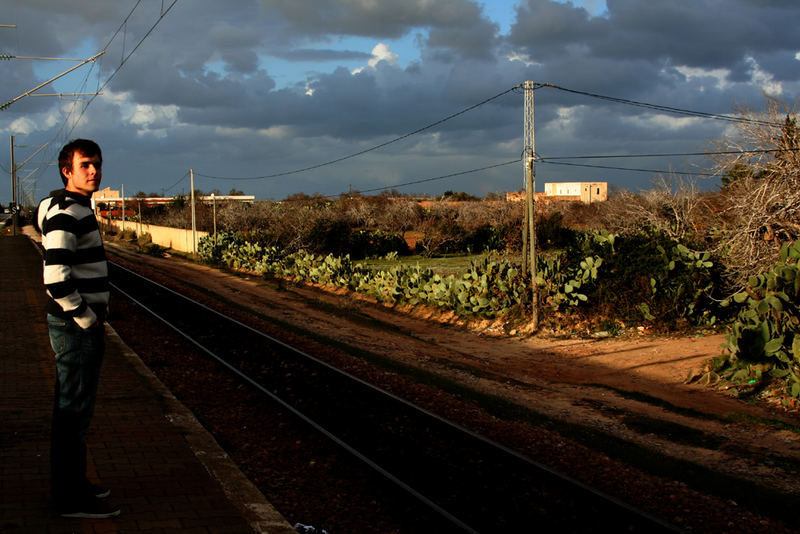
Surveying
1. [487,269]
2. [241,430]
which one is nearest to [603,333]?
[487,269]

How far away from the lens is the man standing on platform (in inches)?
168

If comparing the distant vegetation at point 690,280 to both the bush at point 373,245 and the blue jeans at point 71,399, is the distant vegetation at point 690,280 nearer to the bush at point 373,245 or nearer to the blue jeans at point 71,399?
the blue jeans at point 71,399

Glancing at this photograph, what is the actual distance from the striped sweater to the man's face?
78 mm

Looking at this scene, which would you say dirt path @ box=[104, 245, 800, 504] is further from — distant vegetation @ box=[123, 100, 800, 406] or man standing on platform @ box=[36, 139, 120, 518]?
man standing on platform @ box=[36, 139, 120, 518]

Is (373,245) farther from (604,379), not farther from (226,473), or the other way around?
(226,473)

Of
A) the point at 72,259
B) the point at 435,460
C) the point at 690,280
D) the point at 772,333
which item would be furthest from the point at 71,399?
the point at 690,280

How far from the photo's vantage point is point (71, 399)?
4461mm

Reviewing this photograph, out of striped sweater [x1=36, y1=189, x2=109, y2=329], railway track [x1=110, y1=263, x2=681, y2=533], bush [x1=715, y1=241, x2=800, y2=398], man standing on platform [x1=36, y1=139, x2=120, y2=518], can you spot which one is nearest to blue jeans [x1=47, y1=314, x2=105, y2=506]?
man standing on platform [x1=36, y1=139, x2=120, y2=518]

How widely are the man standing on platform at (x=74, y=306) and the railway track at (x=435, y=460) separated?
9.01ft

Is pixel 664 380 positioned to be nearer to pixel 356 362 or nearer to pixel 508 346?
pixel 508 346

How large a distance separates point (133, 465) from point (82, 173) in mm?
2790

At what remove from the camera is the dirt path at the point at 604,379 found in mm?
8766

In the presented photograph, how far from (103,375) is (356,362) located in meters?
4.58

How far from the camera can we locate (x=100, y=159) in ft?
14.9
